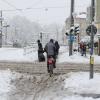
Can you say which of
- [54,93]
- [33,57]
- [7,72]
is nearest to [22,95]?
[54,93]

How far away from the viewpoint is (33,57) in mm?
39969

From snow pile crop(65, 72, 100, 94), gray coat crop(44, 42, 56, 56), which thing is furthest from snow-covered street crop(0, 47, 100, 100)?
gray coat crop(44, 42, 56, 56)

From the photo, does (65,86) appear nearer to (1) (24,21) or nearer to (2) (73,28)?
(2) (73,28)

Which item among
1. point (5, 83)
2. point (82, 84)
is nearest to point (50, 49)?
point (5, 83)

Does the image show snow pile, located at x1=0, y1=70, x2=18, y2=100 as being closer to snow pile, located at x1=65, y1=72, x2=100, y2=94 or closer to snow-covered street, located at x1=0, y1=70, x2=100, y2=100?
snow-covered street, located at x1=0, y1=70, x2=100, y2=100

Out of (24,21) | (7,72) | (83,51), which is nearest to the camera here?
(7,72)

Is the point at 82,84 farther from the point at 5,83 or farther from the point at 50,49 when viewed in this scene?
the point at 50,49

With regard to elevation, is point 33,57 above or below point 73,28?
below

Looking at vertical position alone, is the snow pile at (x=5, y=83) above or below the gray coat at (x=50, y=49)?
below

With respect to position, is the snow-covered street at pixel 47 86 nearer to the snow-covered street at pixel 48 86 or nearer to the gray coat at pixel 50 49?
the snow-covered street at pixel 48 86

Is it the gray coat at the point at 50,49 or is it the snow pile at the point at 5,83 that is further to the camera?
the gray coat at the point at 50,49

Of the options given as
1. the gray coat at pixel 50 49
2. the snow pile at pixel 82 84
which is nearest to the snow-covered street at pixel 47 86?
the snow pile at pixel 82 84

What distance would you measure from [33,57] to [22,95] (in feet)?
73.2

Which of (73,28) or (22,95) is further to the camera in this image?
(73,28)
